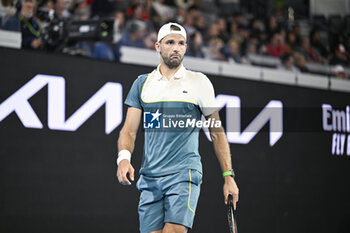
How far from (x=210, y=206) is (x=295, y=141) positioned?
1.88 m

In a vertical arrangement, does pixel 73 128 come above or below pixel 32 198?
above

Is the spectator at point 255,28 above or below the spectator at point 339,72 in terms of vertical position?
above

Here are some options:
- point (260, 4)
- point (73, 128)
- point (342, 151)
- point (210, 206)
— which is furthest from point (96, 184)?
point (260, 4)

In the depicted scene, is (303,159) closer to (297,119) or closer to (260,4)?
(297,119)

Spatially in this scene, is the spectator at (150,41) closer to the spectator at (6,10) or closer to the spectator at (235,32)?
the spectator at (235,32)

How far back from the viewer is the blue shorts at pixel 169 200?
351 cm

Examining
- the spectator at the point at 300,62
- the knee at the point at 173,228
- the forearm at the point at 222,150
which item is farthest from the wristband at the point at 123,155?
the spectator at the point at 300,62

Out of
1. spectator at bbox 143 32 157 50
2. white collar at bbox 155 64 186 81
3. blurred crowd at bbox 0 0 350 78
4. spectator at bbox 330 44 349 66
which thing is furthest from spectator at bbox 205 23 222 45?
white collar at bbox 155 64 186 81

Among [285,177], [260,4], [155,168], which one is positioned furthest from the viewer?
[260,4]

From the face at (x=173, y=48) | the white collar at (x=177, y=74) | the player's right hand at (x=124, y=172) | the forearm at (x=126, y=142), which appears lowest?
the player's right hand at (x=124, y=172)

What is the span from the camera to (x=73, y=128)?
252 inches

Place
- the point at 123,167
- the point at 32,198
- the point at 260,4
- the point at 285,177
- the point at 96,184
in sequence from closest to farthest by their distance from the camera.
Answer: the point at 123,167, the point at 32,198, the point at 96,184, the point at 285,177, the point at 260,4

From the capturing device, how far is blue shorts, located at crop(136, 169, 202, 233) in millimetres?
3508

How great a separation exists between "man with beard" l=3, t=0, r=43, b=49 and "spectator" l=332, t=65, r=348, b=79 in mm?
4816
